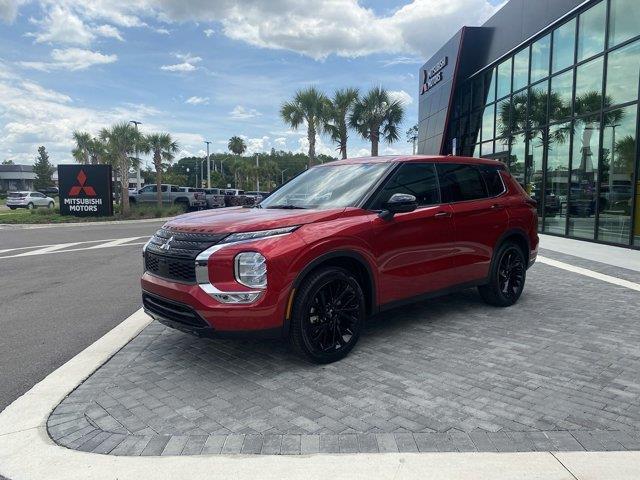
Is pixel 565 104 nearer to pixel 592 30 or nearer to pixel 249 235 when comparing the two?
pixel 592 30

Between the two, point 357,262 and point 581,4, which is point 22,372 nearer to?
point 357,262

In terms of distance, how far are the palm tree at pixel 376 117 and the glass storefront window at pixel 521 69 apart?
15045mm

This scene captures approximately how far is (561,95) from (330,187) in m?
12.2

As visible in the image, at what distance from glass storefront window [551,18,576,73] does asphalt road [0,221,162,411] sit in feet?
41.8

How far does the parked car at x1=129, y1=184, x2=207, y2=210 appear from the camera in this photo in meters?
34.5

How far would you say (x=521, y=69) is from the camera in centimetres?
1672

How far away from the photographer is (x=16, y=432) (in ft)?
10.2

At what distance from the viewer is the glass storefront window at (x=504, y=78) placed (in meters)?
17.7

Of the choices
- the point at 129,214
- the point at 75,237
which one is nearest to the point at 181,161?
the point at 129,214

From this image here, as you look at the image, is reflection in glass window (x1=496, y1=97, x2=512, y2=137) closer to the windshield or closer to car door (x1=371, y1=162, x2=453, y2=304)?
car door (x1=371, y1=162, x2=453, y2=304)

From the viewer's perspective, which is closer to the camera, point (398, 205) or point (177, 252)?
point (177, 252)

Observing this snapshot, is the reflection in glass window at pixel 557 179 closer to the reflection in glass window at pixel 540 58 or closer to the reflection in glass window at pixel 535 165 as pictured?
the reflection in glass window at pixel 535 165

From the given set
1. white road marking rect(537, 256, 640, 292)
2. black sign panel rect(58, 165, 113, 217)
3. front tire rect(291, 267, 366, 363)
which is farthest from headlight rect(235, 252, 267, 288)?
black sign panel rect(58, 165, 113, 217)

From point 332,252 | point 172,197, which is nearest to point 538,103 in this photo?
point 332,252
